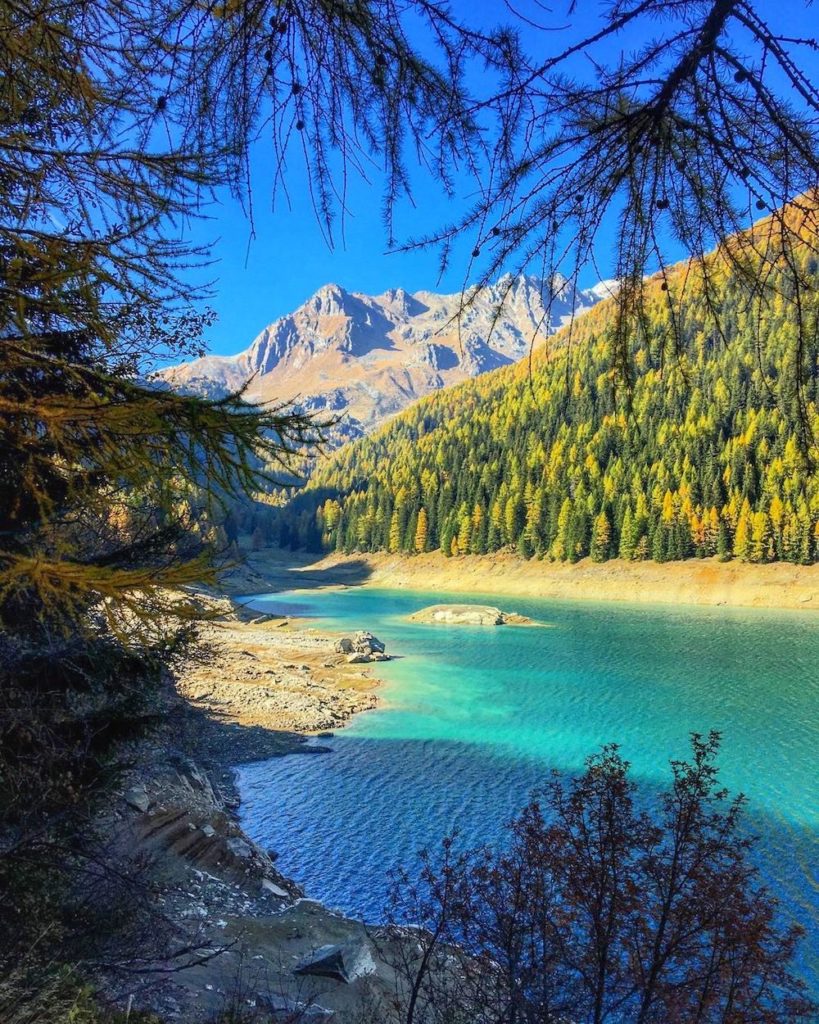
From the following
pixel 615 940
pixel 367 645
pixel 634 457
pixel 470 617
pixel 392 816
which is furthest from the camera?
pixel 470 617

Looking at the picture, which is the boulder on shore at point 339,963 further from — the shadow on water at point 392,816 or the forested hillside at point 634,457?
the forested hillside at point 634,457

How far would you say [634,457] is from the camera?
2744cm

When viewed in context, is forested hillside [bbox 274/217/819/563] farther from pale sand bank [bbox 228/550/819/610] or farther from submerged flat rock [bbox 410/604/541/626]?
submerged flat rock [bbox 410/604/541/626]

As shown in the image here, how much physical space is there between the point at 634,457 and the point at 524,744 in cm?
1377

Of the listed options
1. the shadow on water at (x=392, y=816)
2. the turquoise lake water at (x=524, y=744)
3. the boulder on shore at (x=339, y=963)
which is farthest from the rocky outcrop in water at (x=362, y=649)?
the boulder on shore at (x=339, y=963)

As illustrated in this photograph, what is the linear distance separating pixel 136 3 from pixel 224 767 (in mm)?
22162

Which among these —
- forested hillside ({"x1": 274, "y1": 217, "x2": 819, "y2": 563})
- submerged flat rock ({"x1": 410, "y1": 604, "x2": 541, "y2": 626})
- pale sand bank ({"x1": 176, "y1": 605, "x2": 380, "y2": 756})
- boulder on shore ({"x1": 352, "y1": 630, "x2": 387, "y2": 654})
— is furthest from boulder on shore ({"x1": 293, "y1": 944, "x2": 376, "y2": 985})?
submerged flat rock ({"x1": 410, "y1": 604, "x2": 541, "y2": 626})

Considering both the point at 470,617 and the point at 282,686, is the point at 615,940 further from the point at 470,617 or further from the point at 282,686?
the point at 470,617

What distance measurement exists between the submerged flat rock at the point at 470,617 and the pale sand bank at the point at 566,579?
63.1ft

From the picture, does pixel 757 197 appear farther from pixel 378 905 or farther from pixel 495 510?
pixel 495 510

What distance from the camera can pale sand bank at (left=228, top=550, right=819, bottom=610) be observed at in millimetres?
61219

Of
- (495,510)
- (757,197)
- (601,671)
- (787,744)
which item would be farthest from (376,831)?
(495,510)

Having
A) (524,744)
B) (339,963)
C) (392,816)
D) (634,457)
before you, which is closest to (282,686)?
(524,744)

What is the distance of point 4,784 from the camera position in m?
5.93
